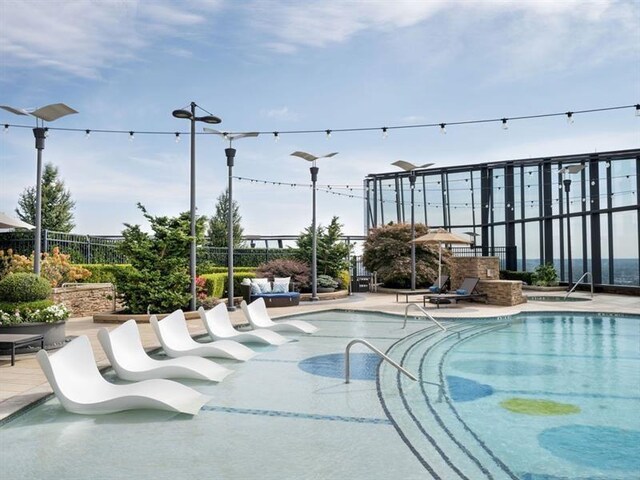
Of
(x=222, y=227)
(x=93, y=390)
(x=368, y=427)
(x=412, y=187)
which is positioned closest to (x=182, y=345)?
(x=93, y=390)

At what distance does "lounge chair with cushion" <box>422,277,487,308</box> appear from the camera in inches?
516

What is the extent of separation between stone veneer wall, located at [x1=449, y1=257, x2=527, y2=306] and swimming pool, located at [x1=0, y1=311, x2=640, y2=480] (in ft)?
19.5

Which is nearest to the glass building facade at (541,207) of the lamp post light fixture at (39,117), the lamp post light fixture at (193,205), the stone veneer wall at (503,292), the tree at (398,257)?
the tree at (398,257)

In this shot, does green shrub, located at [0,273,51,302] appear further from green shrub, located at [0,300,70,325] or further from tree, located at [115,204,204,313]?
tree, located at [115,204,204,313]

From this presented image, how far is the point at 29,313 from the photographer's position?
7.34 meters

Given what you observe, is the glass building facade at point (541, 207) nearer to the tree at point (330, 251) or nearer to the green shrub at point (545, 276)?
the green shrub at point (545, 276)

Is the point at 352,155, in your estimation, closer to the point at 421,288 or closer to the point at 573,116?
the point at 421,288

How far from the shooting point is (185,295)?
11.3m

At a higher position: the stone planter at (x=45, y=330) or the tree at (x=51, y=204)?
the tree at (x=51, y=204)

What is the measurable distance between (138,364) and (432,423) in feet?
11.5

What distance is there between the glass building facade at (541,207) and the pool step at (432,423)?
38.2 feet

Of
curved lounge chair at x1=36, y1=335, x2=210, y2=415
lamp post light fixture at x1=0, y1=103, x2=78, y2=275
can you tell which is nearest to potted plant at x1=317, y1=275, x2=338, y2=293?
lamp post light fixture at x1=0, y1=103, x2=78, y2=275

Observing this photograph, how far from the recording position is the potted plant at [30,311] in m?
7.18

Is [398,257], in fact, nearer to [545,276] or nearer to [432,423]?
[545,276]
